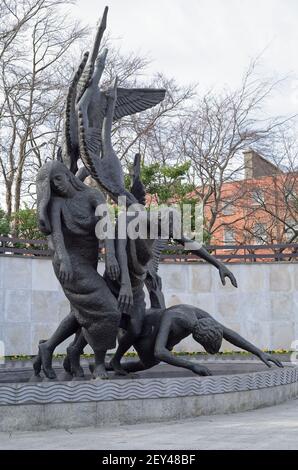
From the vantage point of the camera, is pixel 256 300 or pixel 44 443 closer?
pixel 44 443

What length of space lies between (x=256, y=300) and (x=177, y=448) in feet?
40.6

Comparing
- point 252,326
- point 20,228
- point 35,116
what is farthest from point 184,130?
point 252,326

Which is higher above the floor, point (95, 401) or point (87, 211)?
point (87, 211)

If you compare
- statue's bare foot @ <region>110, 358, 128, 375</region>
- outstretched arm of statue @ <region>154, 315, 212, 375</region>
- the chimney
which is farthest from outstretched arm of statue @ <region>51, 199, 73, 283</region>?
the chimney

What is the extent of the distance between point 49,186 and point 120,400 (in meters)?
2.62

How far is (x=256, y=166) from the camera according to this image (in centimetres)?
2883

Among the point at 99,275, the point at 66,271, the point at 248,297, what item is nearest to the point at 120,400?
the point at 66,271

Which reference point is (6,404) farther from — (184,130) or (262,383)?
(184,130)

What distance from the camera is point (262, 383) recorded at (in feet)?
24.8

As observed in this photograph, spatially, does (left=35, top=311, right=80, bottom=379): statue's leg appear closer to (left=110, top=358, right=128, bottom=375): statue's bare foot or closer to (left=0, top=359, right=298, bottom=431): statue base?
(left=110, top=358, right=128, bottom=375): statue's bare foot

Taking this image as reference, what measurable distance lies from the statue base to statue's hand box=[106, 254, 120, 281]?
131cm

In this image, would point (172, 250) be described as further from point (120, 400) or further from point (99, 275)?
point (120, 400)

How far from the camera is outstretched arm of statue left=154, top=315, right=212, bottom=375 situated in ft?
23.3

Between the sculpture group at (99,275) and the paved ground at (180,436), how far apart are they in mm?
1121
